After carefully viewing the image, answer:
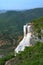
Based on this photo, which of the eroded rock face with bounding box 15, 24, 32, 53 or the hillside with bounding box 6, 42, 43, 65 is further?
the eroded rock face with bounding box 15, 24, 32, 53

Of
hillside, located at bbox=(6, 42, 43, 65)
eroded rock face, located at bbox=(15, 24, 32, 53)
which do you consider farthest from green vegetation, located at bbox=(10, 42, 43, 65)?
eroded rock face, located at bbox=(15, 24, 32, 53)

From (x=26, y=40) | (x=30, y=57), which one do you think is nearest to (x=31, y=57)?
(x=30, y=57)

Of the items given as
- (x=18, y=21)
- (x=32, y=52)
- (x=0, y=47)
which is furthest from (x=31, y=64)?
(x=18, y=21)

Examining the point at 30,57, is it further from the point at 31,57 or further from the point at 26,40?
the point at 26,40

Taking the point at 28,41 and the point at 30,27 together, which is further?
the point at 30,27

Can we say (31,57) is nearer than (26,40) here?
Yes

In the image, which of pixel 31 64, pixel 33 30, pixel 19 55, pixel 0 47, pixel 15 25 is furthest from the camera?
pixel 15 25

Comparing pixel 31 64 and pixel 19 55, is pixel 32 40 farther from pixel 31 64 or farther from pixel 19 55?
pixel 31 64

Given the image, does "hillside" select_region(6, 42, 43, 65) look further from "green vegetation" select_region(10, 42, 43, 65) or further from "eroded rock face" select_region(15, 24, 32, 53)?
"eroded rock face" select_region(15, 24, 32, 53)

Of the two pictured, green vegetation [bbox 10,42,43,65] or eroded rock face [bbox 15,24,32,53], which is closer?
green vegetation [bbox 10,42,43,65]

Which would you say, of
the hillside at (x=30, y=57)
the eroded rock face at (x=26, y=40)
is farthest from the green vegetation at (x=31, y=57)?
the eroded rock face at (x=26, y=40)

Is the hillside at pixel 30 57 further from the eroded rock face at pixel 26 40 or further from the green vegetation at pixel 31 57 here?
the eroded rock face at pixel 26 40
